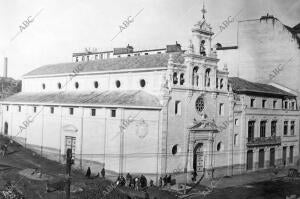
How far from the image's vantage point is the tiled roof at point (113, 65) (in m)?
39.0

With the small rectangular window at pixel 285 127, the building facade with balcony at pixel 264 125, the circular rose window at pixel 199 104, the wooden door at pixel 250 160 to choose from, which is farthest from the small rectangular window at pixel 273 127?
the circular rose window at pixel 199 104

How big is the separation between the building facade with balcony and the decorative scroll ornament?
11931 mm

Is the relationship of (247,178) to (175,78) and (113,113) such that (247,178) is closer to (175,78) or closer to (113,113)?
(175,78)

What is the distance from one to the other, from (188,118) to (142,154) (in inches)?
220

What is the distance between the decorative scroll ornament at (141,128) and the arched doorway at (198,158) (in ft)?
20.0

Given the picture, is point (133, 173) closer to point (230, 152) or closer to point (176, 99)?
point (176, 99)

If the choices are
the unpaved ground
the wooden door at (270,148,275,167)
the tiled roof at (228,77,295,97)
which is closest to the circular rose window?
the tiled roof at (228,77,295,97)

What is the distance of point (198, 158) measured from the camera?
3853cm

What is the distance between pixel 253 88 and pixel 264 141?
20.3 ft

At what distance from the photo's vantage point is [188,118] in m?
36.9

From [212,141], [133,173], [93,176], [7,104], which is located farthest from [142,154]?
[7,104]

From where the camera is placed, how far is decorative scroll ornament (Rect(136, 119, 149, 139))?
34.3 meters

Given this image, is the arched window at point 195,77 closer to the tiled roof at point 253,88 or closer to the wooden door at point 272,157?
the tiled roof at point 253,88

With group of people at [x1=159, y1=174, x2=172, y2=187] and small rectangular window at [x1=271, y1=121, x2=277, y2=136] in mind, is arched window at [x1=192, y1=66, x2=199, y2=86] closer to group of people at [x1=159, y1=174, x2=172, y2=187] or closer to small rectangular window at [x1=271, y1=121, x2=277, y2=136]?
group of people at [x1=159, y1=174, x2=172, y2=187]
